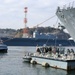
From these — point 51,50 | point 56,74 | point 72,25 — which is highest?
point 72,25

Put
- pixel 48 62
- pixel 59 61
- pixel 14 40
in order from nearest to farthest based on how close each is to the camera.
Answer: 1. pixel 59 61
2. pixel 48 62
3. pixel 14 40

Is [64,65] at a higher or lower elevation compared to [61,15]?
lower

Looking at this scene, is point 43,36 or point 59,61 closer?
point 59,61

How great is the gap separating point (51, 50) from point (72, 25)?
13.4 feet

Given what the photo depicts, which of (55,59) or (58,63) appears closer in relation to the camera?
(58,63)

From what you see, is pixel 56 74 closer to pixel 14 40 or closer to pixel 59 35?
pixel 14 40

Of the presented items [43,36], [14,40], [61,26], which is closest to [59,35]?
[43,36]

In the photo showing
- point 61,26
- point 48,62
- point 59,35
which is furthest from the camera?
point 59,35

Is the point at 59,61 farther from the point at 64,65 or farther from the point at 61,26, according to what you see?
the point at 61,26

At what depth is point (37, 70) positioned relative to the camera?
28.3m

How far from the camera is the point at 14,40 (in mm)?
126375

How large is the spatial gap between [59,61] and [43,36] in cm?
11827

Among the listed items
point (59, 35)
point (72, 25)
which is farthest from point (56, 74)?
point (59, 35)

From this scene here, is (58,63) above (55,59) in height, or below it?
below
